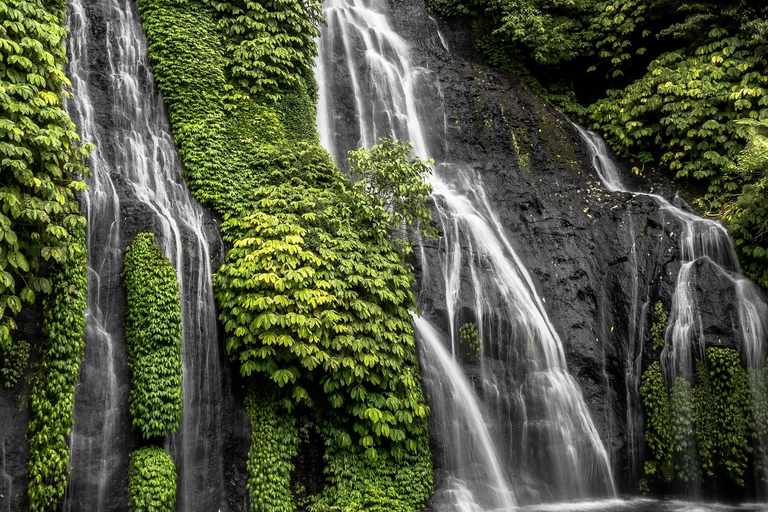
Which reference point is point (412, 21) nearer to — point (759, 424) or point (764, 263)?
point (764, 263)

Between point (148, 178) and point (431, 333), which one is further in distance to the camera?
point (431, 333)

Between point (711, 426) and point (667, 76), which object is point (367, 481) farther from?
point (667, 76)

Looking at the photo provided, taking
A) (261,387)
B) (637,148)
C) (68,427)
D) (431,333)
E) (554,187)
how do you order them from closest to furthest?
(68,427) → (261,387) → (431,333) → (554,187) → (637,148)

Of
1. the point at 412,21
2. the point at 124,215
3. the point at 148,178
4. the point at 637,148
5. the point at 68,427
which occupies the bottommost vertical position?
the point at 68,427

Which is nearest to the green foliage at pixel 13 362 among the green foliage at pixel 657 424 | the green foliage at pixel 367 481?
the green foliage at pixel 367 481

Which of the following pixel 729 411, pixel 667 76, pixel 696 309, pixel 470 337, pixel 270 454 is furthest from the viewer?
pixel 667 76

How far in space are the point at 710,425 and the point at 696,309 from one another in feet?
6.99

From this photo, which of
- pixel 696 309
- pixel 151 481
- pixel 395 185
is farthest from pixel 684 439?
pixel 151 481

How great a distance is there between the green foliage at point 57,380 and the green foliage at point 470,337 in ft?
20.3

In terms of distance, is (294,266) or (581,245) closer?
(294,266)

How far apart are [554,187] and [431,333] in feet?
17.8

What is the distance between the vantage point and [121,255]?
770 centimetres

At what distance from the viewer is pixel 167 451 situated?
7066mm

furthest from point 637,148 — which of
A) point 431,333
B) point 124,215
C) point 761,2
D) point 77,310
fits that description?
point 77,310
